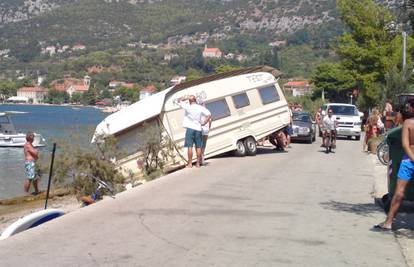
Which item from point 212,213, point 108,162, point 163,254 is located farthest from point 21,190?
point 163,254

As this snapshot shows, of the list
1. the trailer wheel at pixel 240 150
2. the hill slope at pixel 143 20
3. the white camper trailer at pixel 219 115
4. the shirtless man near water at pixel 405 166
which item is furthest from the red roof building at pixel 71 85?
the shirtless man near water at pixel 405 166

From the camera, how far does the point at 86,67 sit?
156000 millimetres

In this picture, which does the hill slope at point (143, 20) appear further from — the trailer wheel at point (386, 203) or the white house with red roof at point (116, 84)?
the trailer wheel at point (386, 203)

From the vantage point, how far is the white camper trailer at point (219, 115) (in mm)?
18938

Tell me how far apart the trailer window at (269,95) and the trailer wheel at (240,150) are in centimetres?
178

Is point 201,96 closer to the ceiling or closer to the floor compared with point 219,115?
closer to the ceiling

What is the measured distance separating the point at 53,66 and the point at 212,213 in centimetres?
15791

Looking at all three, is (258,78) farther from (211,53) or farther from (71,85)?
Answer: (211,53)

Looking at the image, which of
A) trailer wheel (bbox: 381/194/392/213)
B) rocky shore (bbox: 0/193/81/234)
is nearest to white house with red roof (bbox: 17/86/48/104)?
rocky shore (bbox: 0/193/81/234)

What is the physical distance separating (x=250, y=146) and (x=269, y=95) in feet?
6.97

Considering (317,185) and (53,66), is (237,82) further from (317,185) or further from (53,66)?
(53,66)

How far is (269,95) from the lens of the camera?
2281cm

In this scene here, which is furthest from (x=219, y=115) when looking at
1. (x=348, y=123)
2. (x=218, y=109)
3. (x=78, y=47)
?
(x=78, y=47)

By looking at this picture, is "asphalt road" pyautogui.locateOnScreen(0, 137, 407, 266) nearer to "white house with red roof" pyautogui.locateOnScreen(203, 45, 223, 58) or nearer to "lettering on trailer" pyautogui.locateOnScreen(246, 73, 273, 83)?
"lettering on trailer" pyautogui.locateOnScreen(246, 73, 273, 83)
